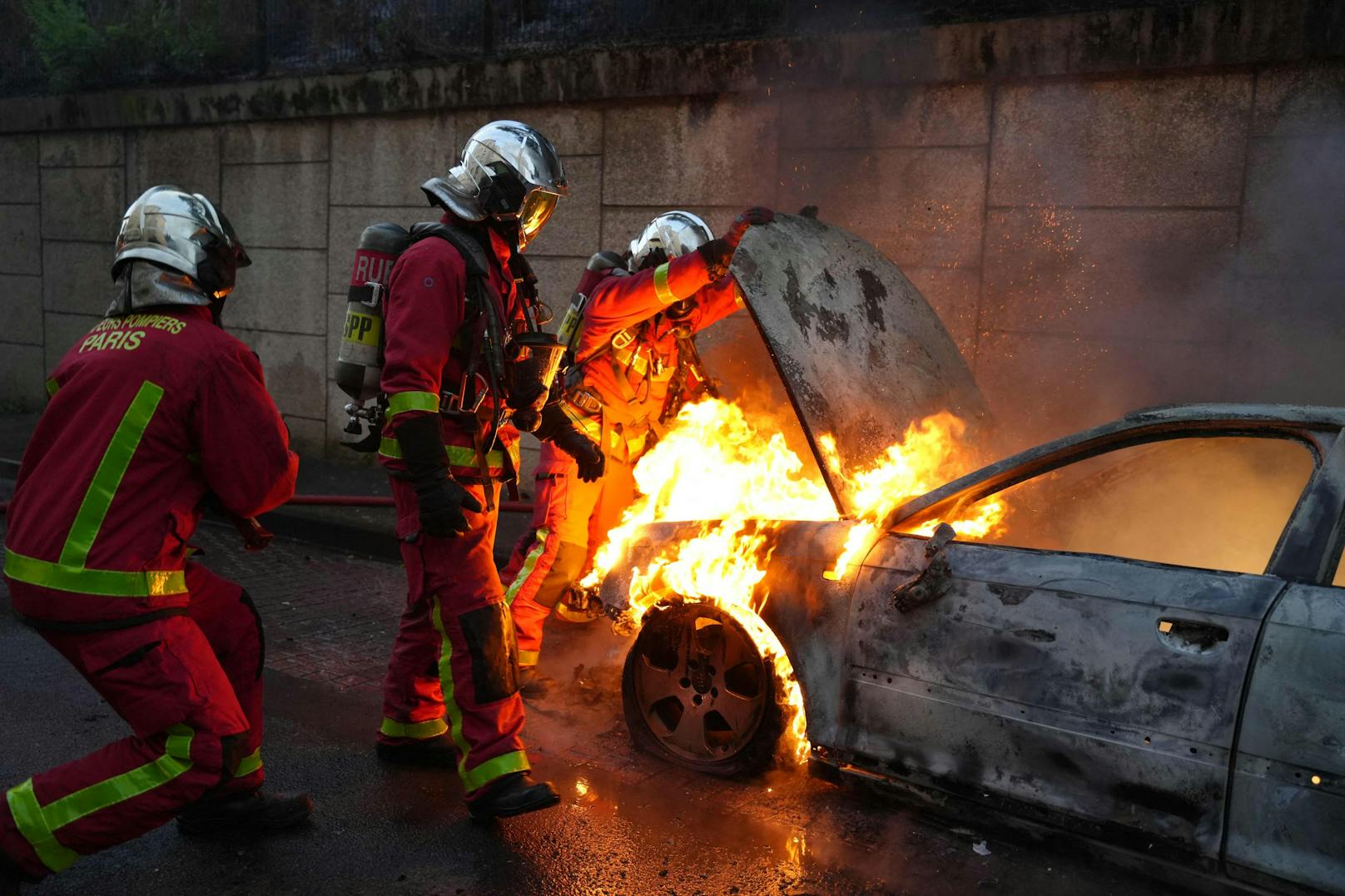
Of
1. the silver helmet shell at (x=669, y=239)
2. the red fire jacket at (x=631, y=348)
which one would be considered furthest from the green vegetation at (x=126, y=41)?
the red fire jacket at (x=631, y=348)

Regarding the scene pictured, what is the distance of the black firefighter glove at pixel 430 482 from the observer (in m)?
3.48

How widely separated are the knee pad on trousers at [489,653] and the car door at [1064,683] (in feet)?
3.49

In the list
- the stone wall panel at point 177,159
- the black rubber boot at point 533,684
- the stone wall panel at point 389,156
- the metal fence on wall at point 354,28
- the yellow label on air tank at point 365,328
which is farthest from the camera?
the stone wall panel at point 177,159

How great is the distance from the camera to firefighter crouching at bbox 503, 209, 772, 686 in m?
4.91

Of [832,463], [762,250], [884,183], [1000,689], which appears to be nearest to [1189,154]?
[884,183]

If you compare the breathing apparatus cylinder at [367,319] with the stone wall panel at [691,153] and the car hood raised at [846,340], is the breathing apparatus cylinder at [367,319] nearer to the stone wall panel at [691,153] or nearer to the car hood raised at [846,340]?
the car hood raised at [846,340]

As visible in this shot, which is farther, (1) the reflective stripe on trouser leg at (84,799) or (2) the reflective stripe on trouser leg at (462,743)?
(2) the reflective stripe on trouser leg at (462,743)

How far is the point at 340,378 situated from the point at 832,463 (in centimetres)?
171

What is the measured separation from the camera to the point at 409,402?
351 centimetres

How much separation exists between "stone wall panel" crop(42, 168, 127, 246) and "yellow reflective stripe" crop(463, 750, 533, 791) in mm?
9551

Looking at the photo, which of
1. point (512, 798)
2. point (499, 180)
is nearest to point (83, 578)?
point (512, 798)

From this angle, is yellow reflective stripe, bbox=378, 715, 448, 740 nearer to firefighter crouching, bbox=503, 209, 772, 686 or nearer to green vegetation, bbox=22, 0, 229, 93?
firefighter crouching, bbox=503, 209, 772, 686

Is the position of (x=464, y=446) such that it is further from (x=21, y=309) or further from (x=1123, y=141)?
(x=21, y=309)

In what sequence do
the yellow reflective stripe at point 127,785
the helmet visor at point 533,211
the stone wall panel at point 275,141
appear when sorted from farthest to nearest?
the stone wall panel at point 275,141 → the helmet visor at point 533,211 → the yellow reflective stripe at point 127,785
